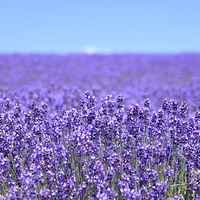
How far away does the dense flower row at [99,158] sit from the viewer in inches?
105

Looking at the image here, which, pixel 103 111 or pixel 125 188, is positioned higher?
pixel 103 111

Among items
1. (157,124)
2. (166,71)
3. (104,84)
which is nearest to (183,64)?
(166,71)

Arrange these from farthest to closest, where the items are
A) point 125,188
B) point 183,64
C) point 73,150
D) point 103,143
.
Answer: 1. point 183,64
2. point 103,143
3. point 73,150
4. point 125,188

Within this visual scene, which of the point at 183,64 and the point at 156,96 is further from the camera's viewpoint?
the point at 183,64

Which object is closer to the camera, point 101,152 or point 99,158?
point 99,158

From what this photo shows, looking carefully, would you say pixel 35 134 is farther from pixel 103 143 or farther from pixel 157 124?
pixel 157 124

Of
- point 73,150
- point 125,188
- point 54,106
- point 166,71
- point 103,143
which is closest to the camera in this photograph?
point 125,188

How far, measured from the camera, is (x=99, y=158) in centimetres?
322

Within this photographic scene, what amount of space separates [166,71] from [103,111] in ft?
44.0

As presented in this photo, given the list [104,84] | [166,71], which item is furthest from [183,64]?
[104,84]

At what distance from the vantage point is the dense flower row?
8.75 ft

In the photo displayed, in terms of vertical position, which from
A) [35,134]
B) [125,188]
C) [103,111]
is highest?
[103,111]

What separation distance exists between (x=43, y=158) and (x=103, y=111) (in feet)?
3.24

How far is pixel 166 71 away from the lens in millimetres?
16359
